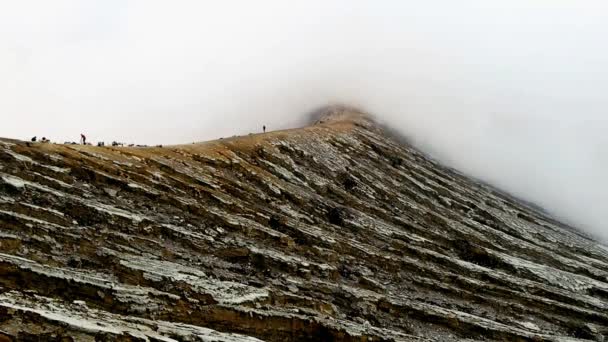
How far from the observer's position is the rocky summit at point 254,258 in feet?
80.6

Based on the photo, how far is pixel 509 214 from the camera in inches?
2918

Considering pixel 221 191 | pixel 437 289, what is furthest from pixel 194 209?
pixel 437 289

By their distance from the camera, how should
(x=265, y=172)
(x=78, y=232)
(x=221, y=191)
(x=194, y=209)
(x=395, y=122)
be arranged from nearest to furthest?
(x=78, y=232) → (x=194, y=209) → (x=221, y=191) → (x=265, y=172) → (x=395, y=122)

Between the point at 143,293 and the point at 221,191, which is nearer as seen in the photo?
the point at 143,293

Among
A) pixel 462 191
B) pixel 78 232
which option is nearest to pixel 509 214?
pixel 462 191

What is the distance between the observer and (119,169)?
36.5 metres

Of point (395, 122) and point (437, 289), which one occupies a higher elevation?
point (395, 122)

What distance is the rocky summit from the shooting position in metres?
24.6

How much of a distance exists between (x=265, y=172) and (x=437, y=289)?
61.8 feet

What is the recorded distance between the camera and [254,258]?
34.7 meters

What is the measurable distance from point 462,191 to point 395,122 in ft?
160

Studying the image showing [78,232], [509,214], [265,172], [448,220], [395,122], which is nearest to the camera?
[78,232]

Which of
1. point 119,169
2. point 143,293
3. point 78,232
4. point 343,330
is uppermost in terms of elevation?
point 119,169

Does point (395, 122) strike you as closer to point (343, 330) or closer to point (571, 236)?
point (571, 236)
